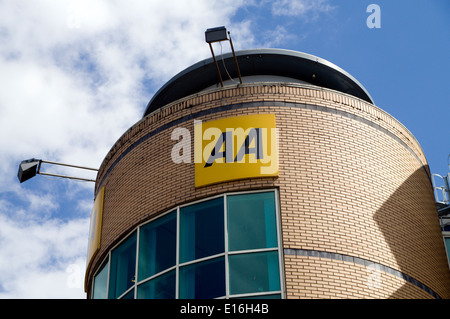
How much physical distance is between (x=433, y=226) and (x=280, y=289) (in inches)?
221

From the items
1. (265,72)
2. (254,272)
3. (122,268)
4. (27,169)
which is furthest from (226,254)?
(27,169)

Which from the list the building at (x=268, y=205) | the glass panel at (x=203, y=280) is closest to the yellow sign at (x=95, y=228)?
the building at (x=268, y=205)

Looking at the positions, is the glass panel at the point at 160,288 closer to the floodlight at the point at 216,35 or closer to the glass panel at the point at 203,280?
the glass panel at the point at 203,280

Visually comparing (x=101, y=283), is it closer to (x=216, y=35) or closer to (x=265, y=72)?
(x=216, y=35)

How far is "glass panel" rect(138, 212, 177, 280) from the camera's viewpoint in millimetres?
16156

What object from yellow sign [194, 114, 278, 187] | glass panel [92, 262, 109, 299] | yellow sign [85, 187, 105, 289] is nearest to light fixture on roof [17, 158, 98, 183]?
yellow sign [85, 187, 105, 289]

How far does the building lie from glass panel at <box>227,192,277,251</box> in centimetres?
2

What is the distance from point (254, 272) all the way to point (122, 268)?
3.84 meters

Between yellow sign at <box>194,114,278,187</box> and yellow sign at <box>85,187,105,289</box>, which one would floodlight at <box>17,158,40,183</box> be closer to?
yellow sign at <box>85,187,105,289</box>

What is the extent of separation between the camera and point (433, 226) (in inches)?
721

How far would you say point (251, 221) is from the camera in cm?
1567

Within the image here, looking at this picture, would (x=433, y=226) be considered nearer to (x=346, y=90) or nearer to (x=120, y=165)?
(x=346, y=90)
